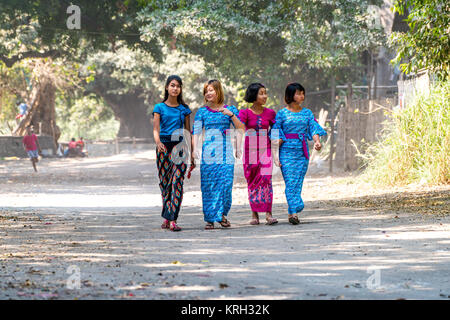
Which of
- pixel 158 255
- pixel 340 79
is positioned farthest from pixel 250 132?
pixel 340 79

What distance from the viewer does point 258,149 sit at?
991 centimetres

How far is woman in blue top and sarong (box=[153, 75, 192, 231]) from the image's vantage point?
30.9 feet

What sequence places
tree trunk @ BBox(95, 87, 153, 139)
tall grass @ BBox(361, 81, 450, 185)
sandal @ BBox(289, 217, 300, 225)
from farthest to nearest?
1. tree trunk @ BBox(95, 87, 153, 139)
2. tall grass @ BBox(361, 81, 450, 185)
3. sandal @ BBox(289, 217, 300, 225)

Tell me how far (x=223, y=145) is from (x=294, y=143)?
100 cm

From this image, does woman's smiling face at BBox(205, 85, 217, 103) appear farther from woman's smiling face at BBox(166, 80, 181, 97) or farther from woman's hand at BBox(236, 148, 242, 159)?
woman's hand at BBox(236, 148, 242, 159)

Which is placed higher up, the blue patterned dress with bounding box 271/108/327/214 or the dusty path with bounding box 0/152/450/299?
the blue patterned dress with bounding box 271/108/327/214

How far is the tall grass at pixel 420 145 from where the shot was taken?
1431 cm

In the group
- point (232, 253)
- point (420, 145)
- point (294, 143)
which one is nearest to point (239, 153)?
point (294, 143)

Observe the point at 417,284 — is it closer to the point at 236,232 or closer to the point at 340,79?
the point at 236,232

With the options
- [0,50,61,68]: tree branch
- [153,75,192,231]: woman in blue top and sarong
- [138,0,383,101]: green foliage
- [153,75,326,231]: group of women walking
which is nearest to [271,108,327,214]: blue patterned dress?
[153,75,326,231]: group of women walking

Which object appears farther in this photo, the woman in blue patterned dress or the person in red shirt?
the person in red shirt

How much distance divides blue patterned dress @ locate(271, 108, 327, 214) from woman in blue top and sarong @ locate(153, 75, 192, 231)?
1232 mm

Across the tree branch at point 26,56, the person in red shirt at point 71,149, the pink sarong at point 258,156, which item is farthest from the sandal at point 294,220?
the person in red shirt at point 71,149

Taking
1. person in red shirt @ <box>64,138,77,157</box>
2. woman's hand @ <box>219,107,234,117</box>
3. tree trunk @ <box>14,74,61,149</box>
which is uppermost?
tree trunk @ <box>14,74,61,149</box>
